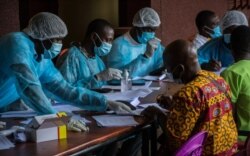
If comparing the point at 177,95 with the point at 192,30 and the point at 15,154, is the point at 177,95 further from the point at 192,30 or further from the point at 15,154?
the point at 192,30

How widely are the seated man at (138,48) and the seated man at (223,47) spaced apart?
0.54 metres

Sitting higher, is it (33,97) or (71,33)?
(33,97)

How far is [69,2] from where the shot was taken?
795 cm

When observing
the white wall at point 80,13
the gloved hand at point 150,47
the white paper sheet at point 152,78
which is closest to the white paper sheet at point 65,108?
the white paper sheet at point 152,78

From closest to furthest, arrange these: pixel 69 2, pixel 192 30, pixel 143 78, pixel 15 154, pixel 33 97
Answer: pixel 15 154
pixel 33 97
pixel 143 78
pixel 192 30
pixel 69 2

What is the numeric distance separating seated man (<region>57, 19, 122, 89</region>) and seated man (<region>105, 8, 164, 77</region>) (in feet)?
1.69

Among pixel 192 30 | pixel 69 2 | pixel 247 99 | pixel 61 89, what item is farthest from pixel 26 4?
pixel 247 99

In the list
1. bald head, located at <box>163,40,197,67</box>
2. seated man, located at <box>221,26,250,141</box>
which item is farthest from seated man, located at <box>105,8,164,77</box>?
bald head, located at <box>163,40,197,67</box>

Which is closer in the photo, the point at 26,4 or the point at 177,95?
the point at 177,95

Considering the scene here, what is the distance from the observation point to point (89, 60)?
3529 millimetres

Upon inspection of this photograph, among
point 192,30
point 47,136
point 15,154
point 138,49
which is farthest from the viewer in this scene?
point 192,30

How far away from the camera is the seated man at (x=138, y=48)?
396cm

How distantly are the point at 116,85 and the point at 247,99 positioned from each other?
1.27m

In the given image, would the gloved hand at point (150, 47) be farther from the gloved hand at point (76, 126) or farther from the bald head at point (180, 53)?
the gloved hand at point (76, 126)
